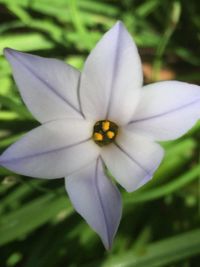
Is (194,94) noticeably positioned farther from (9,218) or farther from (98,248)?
(98,248)

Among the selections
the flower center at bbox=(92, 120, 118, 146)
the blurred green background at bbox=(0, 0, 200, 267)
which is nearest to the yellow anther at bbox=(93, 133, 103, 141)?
the flower center at bbox=(92, 120, 118, 146)

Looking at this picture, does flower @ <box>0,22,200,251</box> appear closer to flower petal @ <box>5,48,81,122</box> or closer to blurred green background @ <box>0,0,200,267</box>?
flower petal @ <box>5,48,81,122</box>

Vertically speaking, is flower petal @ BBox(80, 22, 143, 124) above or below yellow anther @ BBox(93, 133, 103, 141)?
above

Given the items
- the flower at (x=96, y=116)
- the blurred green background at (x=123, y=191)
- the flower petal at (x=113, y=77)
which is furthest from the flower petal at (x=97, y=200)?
the blurred green background at (x=123, y=191)

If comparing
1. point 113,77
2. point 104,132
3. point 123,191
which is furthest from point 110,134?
point 123,191

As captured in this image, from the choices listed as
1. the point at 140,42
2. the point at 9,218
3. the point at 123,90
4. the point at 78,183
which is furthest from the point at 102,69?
the point at 140,42
